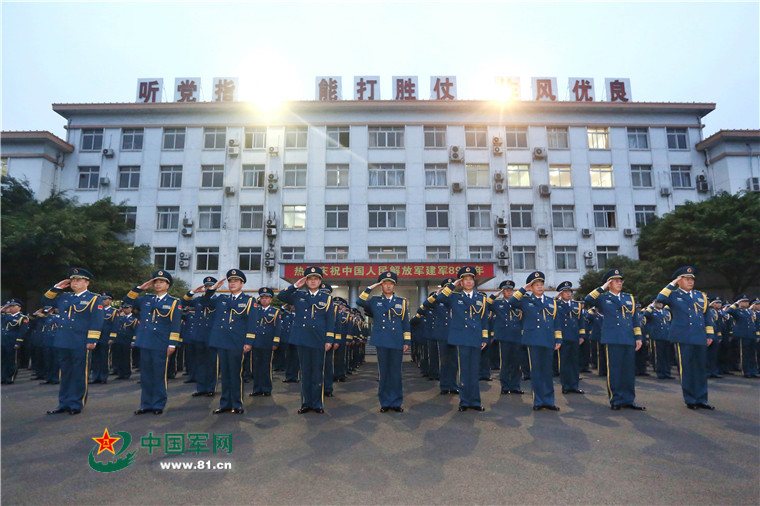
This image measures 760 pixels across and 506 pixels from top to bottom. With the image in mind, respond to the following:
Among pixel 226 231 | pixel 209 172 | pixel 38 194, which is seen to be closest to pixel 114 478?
pixel 226 231

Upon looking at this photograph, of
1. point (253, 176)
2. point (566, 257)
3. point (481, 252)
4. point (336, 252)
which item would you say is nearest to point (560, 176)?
point (566, 257)

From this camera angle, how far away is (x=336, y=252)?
2642 cm

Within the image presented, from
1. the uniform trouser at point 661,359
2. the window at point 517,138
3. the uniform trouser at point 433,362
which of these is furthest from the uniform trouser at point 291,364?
the window at point 517,138

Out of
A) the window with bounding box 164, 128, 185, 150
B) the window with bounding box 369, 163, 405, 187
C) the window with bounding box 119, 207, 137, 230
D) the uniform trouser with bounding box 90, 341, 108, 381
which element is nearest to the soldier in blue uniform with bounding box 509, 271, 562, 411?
the uniform trouser with bounding box 90, 341, 108, 381

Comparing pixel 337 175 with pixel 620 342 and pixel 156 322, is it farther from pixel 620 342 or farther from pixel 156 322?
pixel 620 342

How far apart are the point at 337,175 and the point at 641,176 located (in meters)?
17.4

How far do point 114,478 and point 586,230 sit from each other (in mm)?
26561

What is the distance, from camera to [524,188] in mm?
27156

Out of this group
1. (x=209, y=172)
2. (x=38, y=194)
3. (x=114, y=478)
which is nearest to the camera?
(x=114, y=478)

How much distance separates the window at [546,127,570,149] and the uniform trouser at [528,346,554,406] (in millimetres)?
23484

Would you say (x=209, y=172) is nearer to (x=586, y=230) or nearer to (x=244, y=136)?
(x=244, y=136)

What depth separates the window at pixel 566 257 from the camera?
26516 millimetres

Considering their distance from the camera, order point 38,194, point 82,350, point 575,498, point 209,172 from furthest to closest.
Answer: point 209,172
point 38,194
point 82,350
point 575,498

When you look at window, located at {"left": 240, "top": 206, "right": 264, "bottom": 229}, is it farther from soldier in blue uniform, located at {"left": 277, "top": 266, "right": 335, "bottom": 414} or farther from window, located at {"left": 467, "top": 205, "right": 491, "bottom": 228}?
soldier in blue uniform, located at {"left": 277, "top": 266, "right": 335, "bottom": 414}
